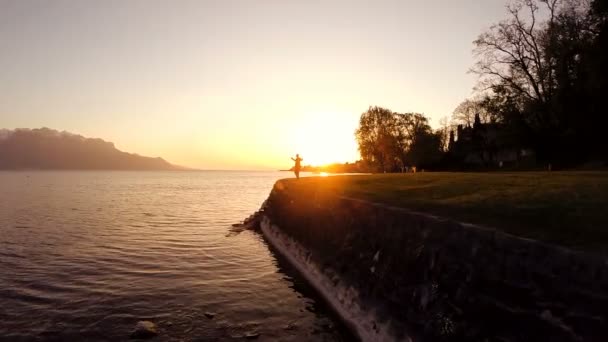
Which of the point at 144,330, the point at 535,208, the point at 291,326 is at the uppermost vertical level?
the point at 535,208

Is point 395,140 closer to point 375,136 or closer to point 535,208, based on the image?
point 375,136

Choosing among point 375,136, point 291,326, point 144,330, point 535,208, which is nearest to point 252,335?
point 291,326

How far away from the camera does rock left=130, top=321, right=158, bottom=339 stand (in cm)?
1231

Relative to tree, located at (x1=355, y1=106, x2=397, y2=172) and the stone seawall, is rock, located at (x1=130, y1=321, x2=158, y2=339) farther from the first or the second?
tree, located at (x1=355, y1=106, x2=397, y2=172)

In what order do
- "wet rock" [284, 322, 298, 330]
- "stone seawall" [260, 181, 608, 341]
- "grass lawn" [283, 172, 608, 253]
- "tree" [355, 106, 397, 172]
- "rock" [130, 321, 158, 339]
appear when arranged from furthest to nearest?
"tree" [355, 106, 397, 172]
"wet rock" [284, 322, 298, 330]
"rock" [130, 321, 158, 339]
"grass lawn" [283, 172, 608, 253]
"stone seawall" [260, 181, 608, 341]

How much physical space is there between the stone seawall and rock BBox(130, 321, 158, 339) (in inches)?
267

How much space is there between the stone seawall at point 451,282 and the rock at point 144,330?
6784mm

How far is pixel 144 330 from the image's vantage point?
12.5 metres

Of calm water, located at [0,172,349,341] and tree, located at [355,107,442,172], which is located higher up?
tree, located at [355,107,442,172]

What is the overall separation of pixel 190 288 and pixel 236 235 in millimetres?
15593

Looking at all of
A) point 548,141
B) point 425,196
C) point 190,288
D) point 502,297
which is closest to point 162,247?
point 190,288

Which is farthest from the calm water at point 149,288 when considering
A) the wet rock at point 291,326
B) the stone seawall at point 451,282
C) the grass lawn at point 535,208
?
the grass lawn at point 535,208

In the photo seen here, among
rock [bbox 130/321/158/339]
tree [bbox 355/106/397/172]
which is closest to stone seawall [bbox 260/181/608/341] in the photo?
rock [bbox 130/321/158/339]

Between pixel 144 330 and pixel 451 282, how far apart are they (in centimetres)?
999
